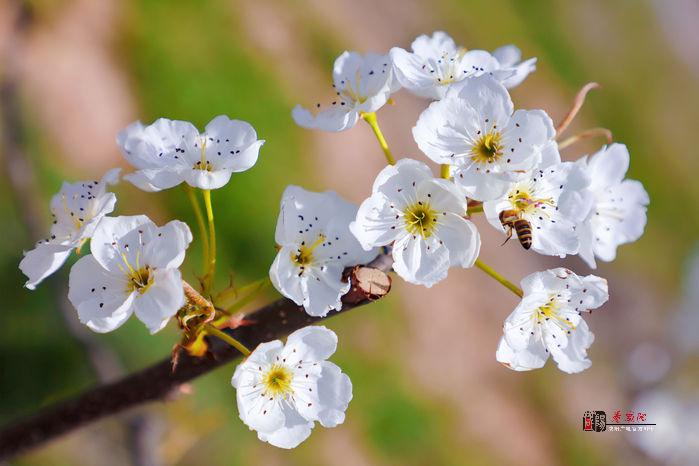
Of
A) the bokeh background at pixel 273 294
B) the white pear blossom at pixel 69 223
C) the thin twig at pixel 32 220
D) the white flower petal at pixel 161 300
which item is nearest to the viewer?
the white flower petal at pixel 161 300

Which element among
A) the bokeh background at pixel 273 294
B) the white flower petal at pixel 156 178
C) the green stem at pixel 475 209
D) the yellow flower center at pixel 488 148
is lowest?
the bokeh background at pixel 273 294

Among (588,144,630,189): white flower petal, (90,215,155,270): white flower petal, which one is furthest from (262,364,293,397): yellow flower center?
(588,144,630,189): white flower petal

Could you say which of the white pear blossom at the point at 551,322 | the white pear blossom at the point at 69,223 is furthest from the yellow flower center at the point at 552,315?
the white pear blossom at the point at 69,223

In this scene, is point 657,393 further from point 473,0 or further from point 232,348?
point 473,0

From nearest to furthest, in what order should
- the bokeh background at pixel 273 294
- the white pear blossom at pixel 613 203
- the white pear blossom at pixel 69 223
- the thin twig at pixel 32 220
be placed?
the white pear blossom at pixel 69 223 → the white pear blossom at pixel 613 203 → the thin twig at pixel 32 220 → the bokeh background at pixel 273 294

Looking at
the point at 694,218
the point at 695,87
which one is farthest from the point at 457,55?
the point at 695,87

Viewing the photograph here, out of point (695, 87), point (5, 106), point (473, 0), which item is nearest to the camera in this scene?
point (5, 106)

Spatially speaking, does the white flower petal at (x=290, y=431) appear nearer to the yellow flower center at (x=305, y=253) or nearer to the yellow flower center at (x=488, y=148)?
the yellow flower center at (x=305, y=253)
